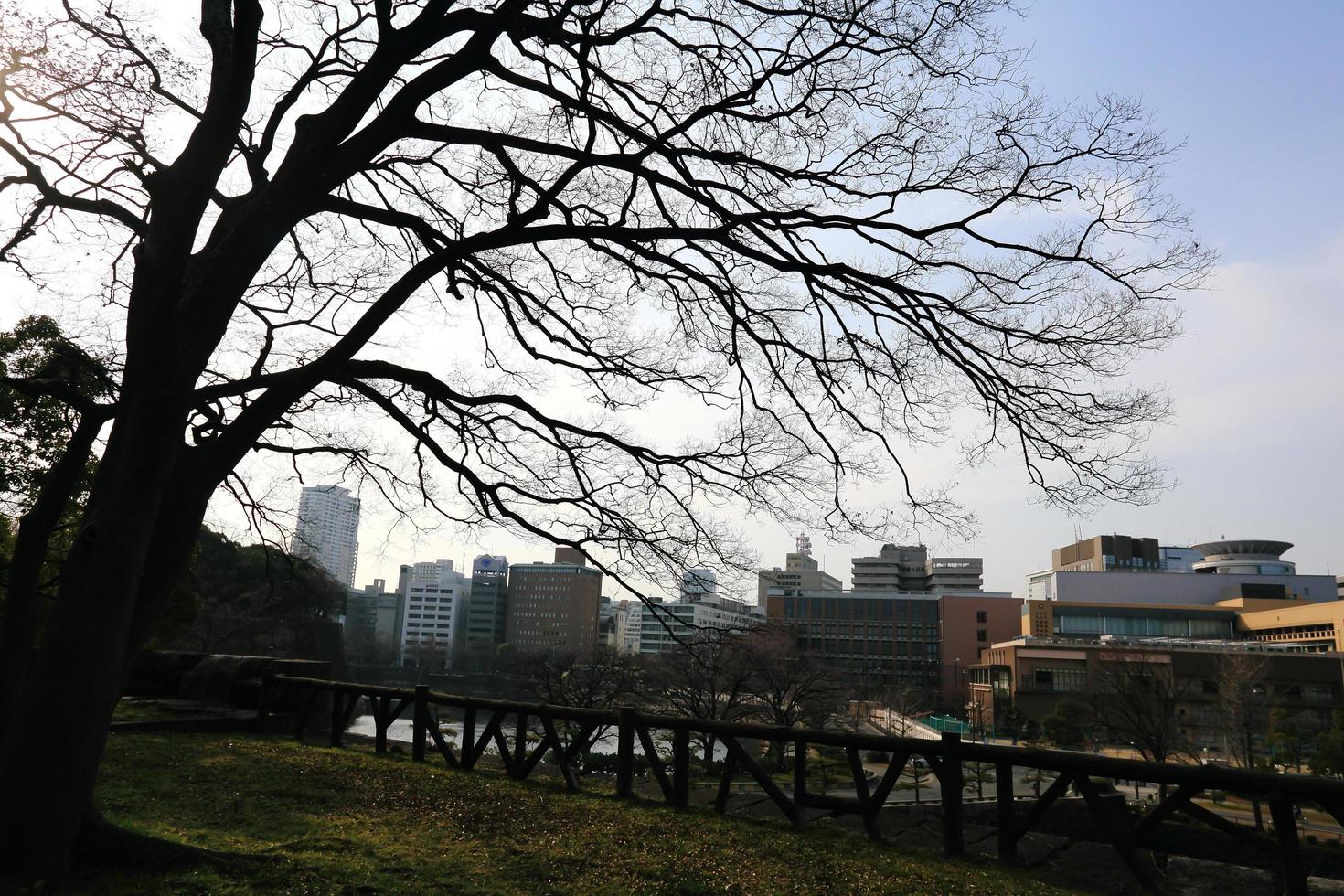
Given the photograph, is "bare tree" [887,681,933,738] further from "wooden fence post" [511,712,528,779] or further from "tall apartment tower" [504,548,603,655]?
"wooden fence post" [511,712,528,779]

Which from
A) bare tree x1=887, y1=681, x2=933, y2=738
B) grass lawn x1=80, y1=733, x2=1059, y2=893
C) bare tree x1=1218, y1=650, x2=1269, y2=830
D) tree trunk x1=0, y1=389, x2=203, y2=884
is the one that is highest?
tree trunk x1=0, y1=389, x2=203, y2=884

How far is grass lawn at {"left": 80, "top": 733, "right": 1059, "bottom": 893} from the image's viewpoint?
475 centimetres

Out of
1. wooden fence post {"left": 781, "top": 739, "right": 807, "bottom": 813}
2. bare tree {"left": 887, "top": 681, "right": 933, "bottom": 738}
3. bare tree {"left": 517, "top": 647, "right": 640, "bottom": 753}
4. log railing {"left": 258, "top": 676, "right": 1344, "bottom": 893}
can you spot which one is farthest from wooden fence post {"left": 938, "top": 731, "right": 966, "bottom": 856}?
bare tree {"left": 887, "top": 681, "right": 933, "bottom": 738}

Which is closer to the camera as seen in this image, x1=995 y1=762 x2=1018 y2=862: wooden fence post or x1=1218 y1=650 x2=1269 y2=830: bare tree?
x1=995 y1=762 x2=1018 y2=862: wooden fence post

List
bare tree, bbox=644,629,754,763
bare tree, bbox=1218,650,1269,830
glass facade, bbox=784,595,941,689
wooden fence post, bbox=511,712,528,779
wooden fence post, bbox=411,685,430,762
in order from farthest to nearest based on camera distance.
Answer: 1. glass facade, bbox=784,595,941,689
2. bare tree, bbox=1218,650,1269,830
3. bare tree, bbox=644,629,754,763
4. wooden fence post, bbox=411,685,430,762
5. wooden fence post, bbox=511,712,528,779

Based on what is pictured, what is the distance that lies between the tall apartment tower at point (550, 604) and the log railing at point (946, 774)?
225 feet

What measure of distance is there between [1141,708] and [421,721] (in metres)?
30.5

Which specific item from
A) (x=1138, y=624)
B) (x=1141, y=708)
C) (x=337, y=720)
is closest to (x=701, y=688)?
(x=1141, y=708)

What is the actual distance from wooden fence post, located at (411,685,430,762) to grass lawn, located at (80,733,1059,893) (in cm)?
134

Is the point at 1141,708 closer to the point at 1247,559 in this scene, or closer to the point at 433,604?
the point at 1247,559

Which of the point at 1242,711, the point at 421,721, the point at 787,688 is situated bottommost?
the point at 1242,711

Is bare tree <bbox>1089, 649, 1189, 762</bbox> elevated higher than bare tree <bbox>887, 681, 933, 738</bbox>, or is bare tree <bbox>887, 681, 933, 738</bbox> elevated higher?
bare tree <bbox>1089, 649, 1189, 762</bbox>

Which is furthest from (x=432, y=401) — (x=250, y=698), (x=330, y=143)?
(x=250, y=698)

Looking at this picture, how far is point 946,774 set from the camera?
655cm
